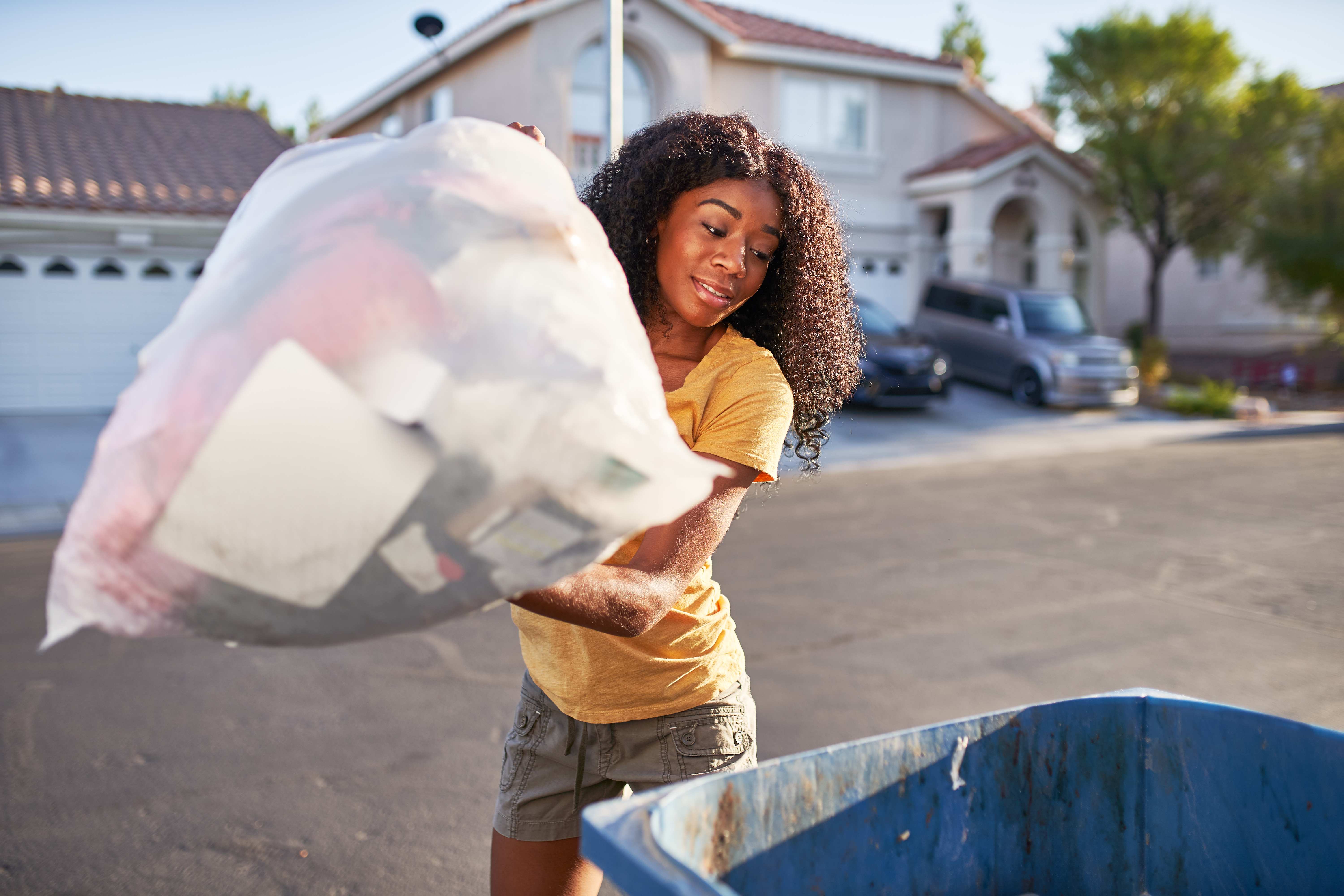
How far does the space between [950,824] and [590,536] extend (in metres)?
0.92

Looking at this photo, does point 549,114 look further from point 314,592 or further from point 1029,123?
point 314,592

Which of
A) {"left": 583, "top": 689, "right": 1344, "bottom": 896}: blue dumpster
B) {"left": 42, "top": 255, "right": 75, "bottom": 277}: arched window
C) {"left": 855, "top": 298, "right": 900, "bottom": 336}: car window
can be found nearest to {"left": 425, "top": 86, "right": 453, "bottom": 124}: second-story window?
{"left": 42, "top": 255, "right": 75, "bottom": 277}: arched window

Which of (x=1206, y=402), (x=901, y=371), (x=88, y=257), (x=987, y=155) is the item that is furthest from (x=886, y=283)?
(x=88, y=257)

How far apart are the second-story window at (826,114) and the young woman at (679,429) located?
19.2m

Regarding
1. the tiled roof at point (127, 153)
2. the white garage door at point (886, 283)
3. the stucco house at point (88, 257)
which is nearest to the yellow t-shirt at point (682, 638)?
the stucco house at point (88, 257)

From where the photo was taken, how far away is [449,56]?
63.2 ft

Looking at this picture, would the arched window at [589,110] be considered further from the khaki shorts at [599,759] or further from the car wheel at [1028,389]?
the khaki shorts at [599,759]

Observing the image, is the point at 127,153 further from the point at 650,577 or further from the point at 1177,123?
the point at 1177,123

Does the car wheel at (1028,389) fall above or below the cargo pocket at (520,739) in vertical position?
below

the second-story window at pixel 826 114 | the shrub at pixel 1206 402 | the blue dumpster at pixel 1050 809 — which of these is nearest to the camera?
the blue dumpster at pixel 1050 809

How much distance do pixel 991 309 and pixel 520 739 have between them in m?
17.2

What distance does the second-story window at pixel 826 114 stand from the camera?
20.7m

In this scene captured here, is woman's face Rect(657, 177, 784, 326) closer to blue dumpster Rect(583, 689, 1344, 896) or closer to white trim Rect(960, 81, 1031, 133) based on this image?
blue dumpster Rect(583, 689, 1344, 896)

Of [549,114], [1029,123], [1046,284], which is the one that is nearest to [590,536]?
[549,114]
